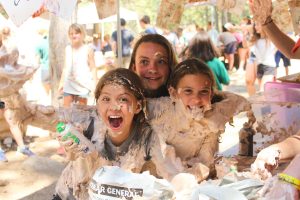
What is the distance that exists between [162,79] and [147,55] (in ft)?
0.52

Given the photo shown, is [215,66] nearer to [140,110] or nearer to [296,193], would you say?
[140,110]

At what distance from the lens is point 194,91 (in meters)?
2.47

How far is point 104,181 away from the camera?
203 centimetres

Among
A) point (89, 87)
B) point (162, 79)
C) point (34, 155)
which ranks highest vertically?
point (162, 79)

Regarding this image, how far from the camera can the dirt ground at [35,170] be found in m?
5.38

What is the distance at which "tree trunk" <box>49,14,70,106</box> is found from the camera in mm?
7492

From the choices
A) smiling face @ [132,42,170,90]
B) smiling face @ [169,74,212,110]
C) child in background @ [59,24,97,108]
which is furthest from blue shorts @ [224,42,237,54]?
smiling face @ [169,74,212,110]

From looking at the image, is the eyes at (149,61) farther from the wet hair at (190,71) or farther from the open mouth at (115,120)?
the open mouth at (115,120)

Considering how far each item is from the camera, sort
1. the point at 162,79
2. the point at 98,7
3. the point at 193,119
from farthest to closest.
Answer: the point at 98,7 < the point at 162,79 < the point at 193,119

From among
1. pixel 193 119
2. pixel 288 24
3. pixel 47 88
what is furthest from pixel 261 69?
pixel 193 119

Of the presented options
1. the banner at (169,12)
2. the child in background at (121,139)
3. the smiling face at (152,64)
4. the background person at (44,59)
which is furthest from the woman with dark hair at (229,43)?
the child in background at (121,139)

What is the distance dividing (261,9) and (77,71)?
3817mm

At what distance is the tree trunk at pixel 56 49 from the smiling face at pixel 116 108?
516 centimetres

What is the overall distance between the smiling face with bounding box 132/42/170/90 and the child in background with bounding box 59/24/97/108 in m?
3.85
